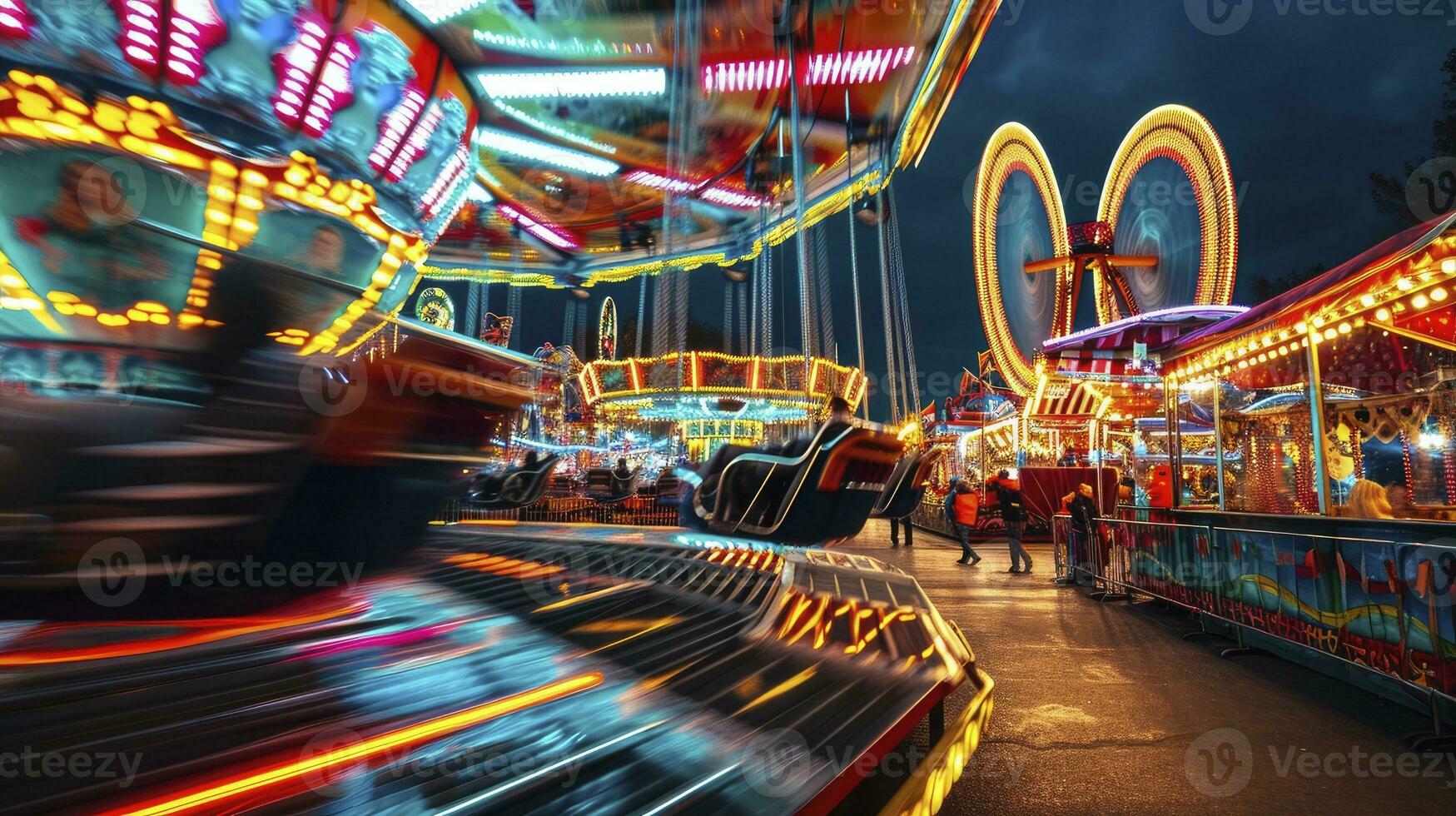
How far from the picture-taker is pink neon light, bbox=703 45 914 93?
7.22 metres

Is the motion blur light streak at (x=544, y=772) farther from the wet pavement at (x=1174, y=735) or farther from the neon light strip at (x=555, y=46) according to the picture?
the neon light strip at (x=555, y=46)

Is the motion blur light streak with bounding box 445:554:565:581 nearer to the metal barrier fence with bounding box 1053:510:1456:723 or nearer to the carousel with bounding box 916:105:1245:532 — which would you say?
the metal barrier fence with bounding box 1053:510:1456:723

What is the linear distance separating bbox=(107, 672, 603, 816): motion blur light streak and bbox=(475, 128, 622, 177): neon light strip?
8532mm

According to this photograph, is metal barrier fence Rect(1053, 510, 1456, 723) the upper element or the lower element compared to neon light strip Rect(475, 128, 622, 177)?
lower

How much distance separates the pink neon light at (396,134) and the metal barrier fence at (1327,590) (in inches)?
287

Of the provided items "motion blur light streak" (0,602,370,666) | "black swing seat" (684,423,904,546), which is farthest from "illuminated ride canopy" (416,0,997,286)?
"motion blur light streak" (0,602,370,666)

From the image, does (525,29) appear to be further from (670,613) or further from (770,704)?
(770,704)

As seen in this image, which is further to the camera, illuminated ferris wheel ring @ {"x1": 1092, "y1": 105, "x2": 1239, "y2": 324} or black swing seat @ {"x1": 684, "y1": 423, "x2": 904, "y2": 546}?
illuminated ferris wheel ring @ {"x1": 1092, "y1": 105, "x2": 1239, "y2": 324}

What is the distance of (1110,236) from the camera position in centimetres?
1939

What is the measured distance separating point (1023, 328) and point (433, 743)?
19406mm

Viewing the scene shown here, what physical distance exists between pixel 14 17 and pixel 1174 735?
18.2 ft

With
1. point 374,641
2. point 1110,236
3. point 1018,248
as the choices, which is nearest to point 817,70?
point 374,641

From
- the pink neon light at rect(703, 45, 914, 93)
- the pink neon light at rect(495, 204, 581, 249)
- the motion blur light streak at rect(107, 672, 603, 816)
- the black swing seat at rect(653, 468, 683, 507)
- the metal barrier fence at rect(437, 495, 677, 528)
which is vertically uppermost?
the pink neon light at rect(703, 45, 914, 93)

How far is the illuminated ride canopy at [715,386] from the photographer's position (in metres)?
17.0
